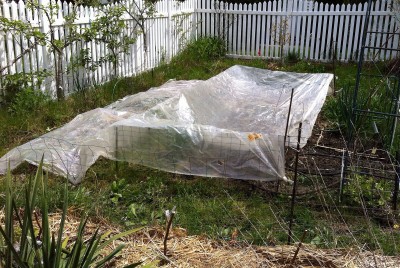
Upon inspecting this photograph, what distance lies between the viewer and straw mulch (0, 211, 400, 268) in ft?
8.14

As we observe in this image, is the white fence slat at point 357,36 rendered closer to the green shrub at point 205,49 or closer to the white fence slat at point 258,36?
the white fence slat at point 258,36

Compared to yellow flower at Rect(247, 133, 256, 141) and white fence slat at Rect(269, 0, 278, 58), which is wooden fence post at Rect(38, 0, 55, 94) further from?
white fence slat at Rect(269, 0, 278, 58)

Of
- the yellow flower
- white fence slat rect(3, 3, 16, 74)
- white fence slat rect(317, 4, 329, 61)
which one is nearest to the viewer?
the yellow flower

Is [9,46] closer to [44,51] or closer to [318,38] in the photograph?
[44,51]

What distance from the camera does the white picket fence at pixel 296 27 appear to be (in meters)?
10.1

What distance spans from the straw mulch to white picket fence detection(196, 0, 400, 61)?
807 centimetres

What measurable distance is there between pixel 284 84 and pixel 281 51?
342 cm

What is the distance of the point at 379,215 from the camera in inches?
136

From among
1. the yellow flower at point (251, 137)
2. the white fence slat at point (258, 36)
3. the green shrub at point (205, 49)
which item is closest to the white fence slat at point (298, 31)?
the white fence slat at point (258, 36)

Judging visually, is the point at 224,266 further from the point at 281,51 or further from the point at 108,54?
the point at 281,51

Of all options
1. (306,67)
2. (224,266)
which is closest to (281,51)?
(306,67)

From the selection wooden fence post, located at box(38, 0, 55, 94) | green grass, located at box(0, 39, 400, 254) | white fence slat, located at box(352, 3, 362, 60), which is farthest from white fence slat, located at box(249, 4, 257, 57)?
green grass, located at box(0, 39, 400, 254)

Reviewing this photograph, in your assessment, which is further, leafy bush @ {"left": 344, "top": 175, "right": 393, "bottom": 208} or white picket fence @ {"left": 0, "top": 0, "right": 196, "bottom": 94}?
white picket fence @ {"left": 0, "top": 0, "right": 196, "bottom": 94}

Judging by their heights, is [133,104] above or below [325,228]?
above
